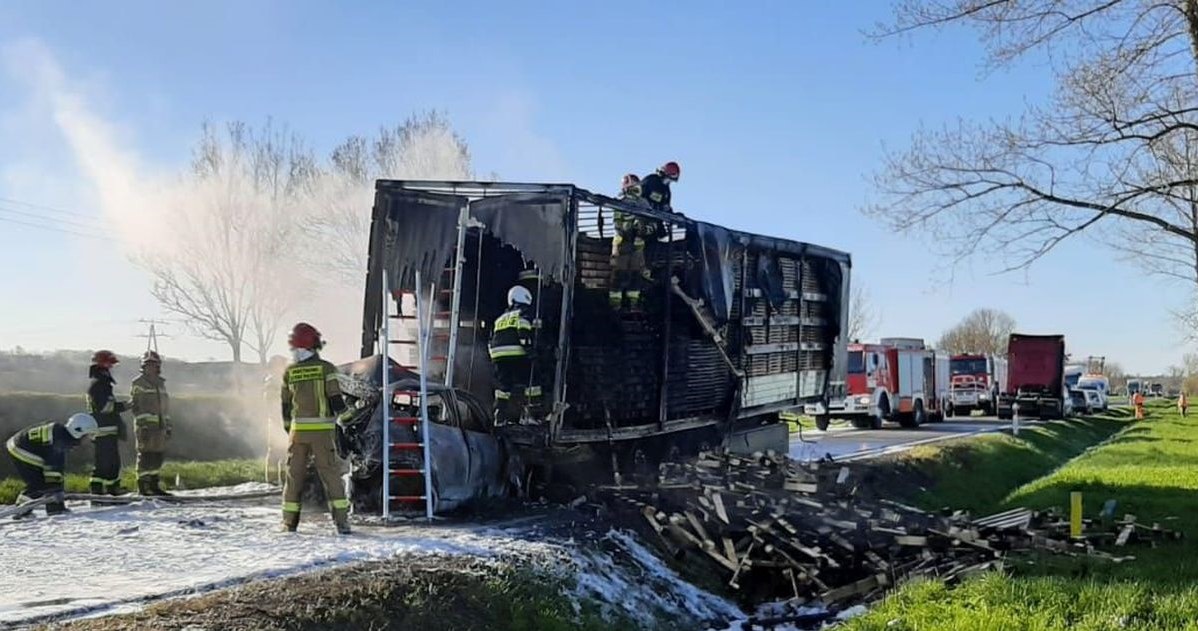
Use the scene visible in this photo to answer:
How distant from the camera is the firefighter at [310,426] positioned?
301 inches

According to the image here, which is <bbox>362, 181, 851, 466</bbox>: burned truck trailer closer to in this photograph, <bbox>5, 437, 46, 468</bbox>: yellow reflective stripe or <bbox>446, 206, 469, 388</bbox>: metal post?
<bbox>446, 206, 469, 388</bbox>: metal post

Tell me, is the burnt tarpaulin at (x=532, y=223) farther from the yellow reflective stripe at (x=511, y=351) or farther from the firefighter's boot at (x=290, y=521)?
the firefighter's boot at (x=290, y=521)

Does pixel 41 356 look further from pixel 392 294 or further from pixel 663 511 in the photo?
pixel 663 511

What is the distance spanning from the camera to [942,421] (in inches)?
1302

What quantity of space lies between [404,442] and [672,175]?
4.27m

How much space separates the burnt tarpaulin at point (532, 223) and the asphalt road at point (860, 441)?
7.56 meters

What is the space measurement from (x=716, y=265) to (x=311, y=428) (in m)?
5.02

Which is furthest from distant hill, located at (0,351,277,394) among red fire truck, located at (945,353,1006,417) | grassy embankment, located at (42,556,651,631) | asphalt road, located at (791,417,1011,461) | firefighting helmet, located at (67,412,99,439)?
red fire truck, located at (945,353,1006,417)

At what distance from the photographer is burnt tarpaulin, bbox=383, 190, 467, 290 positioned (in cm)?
987

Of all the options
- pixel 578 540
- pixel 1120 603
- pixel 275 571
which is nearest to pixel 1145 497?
pixel 1120 603

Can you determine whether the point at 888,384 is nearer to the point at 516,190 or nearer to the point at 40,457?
the point at 516,190

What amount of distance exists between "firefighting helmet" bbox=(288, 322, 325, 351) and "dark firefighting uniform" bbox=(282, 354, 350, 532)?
15 cm

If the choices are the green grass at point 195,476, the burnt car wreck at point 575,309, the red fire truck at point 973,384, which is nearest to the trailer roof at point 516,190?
the burnt car wreck at point 575,309

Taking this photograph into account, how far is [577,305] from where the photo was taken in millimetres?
9930
